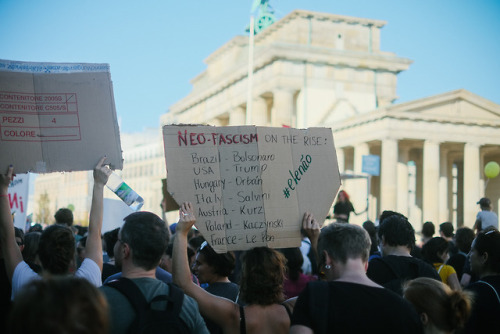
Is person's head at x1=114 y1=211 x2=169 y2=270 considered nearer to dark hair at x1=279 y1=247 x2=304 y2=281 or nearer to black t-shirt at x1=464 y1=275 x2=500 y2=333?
black t-shirt at x1=464 y1=275 x2=500 y2=333

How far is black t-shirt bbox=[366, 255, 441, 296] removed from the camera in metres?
5.38

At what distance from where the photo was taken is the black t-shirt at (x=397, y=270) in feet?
17.6

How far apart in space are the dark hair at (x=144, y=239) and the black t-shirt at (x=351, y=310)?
91 cm

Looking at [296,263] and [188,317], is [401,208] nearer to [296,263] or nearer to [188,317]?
[296,263]

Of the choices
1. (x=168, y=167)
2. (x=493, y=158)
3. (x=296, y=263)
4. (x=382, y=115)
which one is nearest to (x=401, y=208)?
(x=382, y=115)

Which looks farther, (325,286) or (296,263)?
(296,263)

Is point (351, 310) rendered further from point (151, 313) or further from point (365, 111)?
point (365, 111)

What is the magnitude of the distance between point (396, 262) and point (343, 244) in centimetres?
187

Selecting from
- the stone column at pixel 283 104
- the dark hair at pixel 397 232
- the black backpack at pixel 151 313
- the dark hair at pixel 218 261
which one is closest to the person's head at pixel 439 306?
the black backpack at pixel 151 313

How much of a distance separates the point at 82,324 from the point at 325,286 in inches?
63.7

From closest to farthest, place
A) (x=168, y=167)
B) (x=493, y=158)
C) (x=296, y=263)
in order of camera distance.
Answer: (x=168, y=167)
(x=296, y=263)
(x=493, y=158)

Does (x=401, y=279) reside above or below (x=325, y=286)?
below

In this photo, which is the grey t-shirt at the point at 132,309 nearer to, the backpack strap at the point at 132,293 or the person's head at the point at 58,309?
the backpack strap at the point at 132,293

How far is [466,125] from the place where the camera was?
44125 mm
